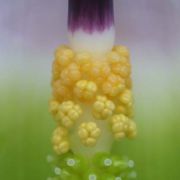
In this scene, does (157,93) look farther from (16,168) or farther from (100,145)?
(16,168)

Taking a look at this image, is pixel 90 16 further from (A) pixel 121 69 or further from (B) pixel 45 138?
(B) pixel 45 138

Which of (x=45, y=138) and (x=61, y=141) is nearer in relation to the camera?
(x=61, y=141)

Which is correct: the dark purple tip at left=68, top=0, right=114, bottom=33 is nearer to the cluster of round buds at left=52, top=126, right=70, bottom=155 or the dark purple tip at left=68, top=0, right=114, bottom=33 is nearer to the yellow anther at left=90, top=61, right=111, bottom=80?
the yellow anther at left=90, top=61, right=111, bottom=80

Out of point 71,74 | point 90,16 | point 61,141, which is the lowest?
point 61,141

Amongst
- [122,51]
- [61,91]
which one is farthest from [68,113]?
[122,51]

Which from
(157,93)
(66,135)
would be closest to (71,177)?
(66,135)
